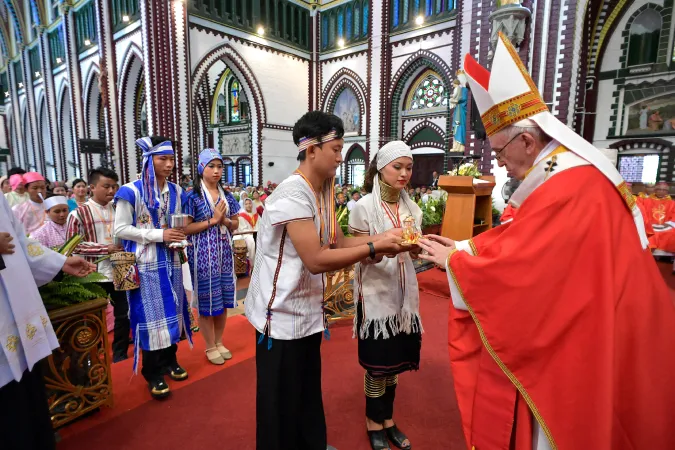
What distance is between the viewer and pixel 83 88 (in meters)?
17.8

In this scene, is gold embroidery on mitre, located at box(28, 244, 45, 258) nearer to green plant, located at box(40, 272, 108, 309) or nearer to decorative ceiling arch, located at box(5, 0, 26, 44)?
green plant, located at box(40, 272, 108, 309)

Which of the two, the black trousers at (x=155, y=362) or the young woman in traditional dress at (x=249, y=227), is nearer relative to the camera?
the black trousers at (x=155, y=362)

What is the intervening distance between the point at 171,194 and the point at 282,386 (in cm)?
176

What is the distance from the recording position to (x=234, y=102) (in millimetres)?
20797

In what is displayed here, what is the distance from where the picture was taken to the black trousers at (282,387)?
1.56 meters

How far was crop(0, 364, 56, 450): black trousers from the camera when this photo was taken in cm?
152

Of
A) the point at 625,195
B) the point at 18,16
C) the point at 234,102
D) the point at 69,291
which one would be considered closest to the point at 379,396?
the point at 625,195

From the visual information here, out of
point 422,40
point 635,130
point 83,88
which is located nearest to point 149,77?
point 83,88

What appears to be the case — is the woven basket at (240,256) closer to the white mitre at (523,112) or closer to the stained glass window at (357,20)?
the white mitre at (523,112)

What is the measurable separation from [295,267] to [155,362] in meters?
1.83

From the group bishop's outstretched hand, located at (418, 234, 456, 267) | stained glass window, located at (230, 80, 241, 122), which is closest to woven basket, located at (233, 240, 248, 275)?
bishop's outstretched hand, located at (418, 234, 456, 267)

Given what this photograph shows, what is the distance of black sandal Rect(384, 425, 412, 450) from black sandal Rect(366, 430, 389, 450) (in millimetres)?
33

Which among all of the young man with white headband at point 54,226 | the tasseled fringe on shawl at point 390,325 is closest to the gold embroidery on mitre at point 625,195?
the tasseled fringe on shawl at point 390,325

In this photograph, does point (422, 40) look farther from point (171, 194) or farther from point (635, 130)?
point (171, 194)
